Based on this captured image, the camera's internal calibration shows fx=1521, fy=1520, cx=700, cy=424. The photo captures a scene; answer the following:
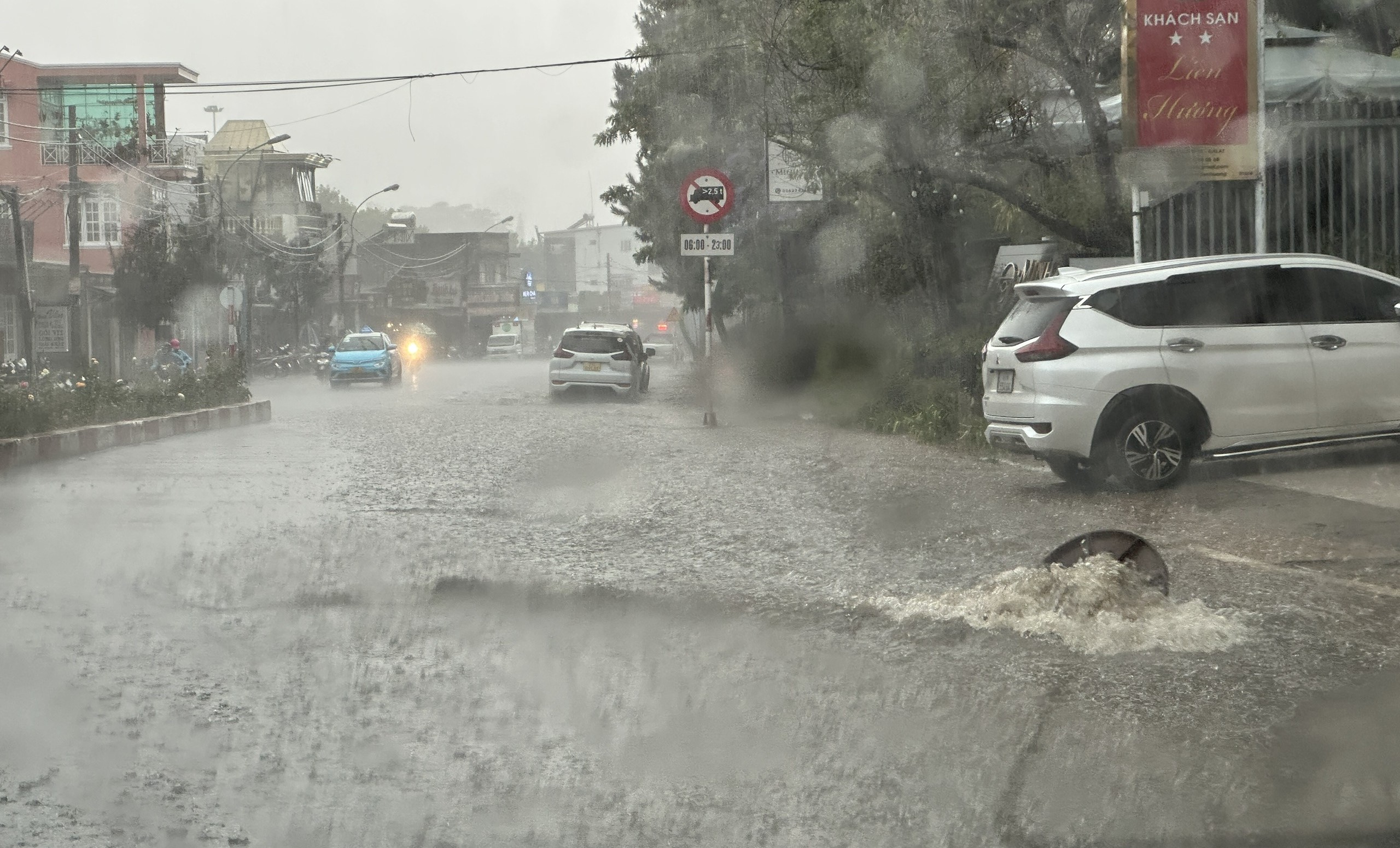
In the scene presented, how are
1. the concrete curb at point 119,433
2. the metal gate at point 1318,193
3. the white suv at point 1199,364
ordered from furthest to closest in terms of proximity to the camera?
the concrete curb at point 119,433
the metal gate at point 1318,193
the white suv at point 1199,364

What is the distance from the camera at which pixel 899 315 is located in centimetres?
2431

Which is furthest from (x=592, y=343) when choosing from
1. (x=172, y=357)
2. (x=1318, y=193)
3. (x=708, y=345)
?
(x=1318, y=193)

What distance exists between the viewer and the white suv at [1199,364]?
10492mm

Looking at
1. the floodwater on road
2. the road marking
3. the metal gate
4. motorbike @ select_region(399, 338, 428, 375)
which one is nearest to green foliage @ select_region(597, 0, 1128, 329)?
the metal gate

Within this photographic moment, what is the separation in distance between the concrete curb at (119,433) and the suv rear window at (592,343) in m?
7.09

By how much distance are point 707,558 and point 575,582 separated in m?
1.05

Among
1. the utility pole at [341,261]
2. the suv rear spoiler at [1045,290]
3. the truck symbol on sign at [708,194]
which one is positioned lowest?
the suv rear spoiler at [1045,290]

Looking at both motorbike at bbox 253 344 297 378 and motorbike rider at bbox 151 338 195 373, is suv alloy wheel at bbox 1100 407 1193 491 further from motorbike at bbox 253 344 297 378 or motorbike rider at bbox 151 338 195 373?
motorbike at bbox 253 344 297 378

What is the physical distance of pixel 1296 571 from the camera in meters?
7.65

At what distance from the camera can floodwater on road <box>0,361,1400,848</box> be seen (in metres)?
4.17

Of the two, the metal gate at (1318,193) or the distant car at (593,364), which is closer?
the metal gate at (1318,193)

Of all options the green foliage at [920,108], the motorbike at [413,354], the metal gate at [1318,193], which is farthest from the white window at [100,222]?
the metal gate at [1318,193]

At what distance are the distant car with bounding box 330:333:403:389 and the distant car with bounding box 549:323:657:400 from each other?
11.9 m

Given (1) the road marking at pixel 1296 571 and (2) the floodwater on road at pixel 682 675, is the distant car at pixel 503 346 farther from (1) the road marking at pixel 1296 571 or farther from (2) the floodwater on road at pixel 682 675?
(1) the road marking at pixel 1296 571
